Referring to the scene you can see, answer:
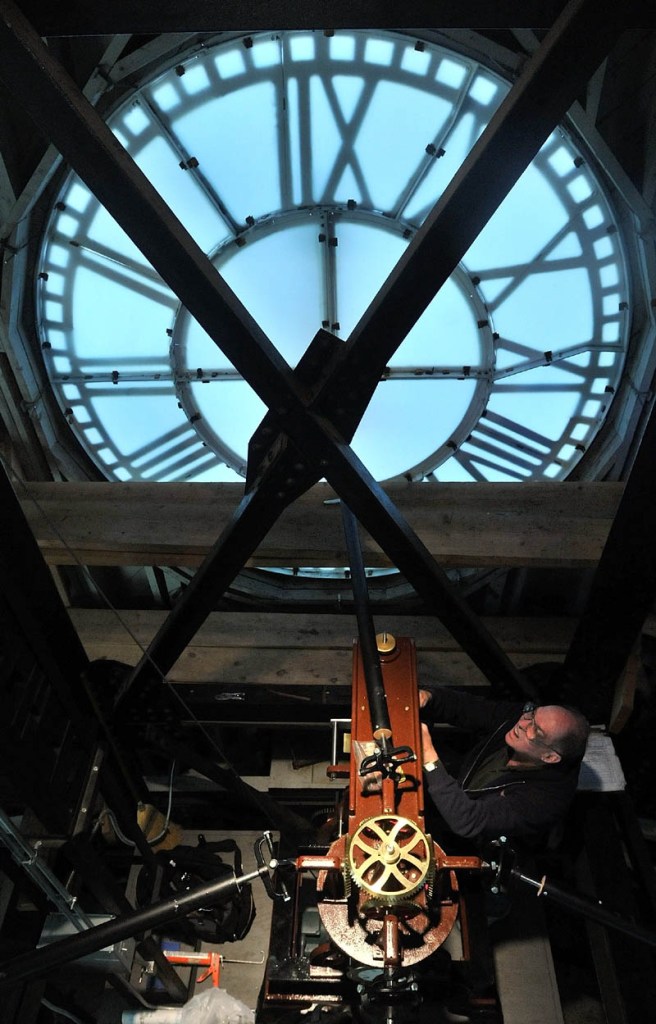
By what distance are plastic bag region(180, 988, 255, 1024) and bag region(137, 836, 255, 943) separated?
0.24 metres

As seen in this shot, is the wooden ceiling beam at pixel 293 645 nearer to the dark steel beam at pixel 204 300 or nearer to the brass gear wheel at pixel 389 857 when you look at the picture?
the dark steel beam at pixel 204 300

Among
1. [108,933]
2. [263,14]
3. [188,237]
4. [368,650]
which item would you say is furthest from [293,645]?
[263,14]

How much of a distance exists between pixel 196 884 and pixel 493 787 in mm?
1274

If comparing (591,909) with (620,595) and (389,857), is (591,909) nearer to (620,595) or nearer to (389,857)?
(389,857)

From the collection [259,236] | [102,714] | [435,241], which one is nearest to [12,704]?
[102,714]

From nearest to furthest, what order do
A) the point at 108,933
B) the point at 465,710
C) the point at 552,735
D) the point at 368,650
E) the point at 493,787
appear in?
the point at 108,933
the point at 368,650
the point at 552,735
the point at 493,787
the point at 465,710

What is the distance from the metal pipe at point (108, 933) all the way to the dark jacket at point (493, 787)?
479mm

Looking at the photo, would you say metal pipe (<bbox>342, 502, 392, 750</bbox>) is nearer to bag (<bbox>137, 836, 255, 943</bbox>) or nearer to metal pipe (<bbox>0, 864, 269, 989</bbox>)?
metal pipe (<bbox>0, 864, 269, 989</bbox>)

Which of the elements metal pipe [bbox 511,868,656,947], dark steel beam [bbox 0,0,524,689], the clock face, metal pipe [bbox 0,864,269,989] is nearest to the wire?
metal pipe [bbox 0,864,269,989]

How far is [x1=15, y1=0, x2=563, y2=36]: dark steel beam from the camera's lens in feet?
4.43

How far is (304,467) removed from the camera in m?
1.88

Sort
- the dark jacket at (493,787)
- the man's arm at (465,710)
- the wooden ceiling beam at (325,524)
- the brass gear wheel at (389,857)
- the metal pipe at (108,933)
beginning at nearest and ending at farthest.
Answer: the brass gear wheel at (389,857) → the metal pipe at (108,933) → the dark jacket at (493,787) → the man's arm at (465,710) → the wooden ceiling beam at (325,524)

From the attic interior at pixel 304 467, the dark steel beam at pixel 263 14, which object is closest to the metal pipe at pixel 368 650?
the attic interior at pixel 304 467

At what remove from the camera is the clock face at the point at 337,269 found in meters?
2.44
